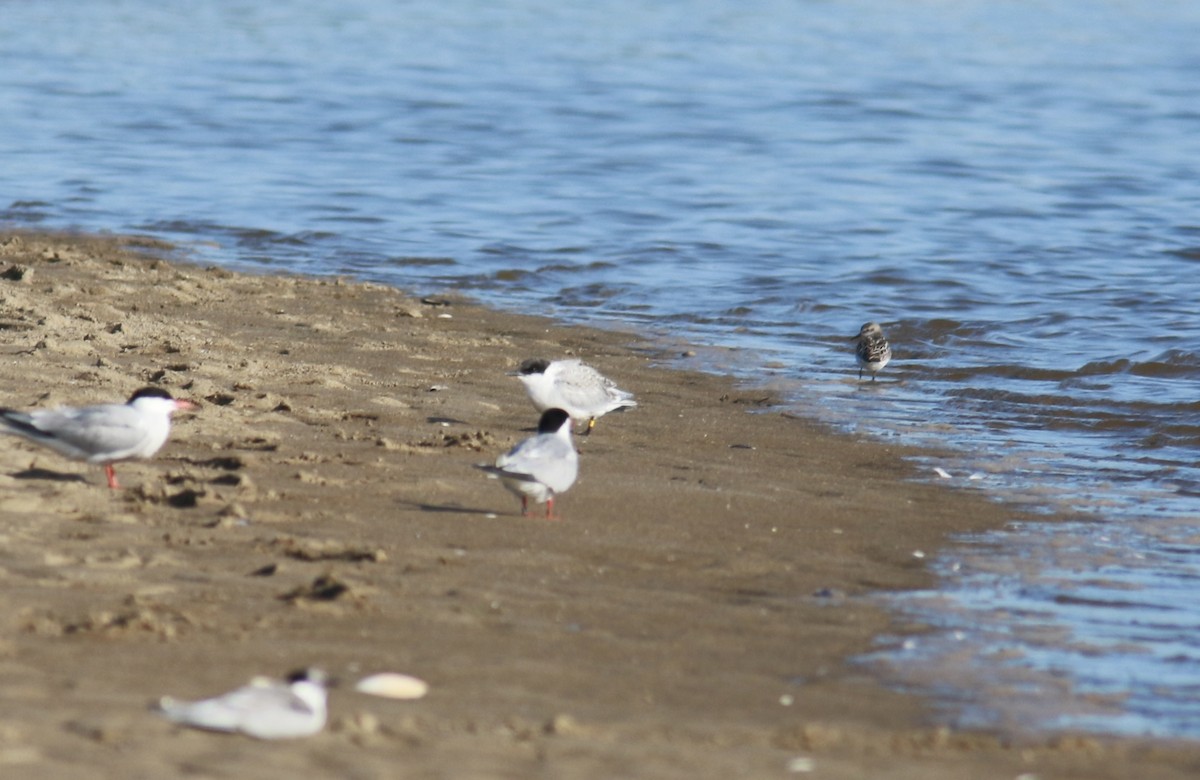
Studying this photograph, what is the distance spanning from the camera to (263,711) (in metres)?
4.32

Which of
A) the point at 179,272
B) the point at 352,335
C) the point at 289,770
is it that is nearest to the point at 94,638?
the point at 289,770

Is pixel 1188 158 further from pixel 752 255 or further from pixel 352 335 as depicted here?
pixel 352 335

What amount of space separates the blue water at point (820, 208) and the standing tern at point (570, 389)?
149 centimetres

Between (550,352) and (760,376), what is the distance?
143 centimetres

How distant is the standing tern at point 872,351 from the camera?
10469 millimetres

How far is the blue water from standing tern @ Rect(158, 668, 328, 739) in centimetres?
185

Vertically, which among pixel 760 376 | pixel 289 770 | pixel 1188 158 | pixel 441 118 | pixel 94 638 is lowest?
pixel 289 770

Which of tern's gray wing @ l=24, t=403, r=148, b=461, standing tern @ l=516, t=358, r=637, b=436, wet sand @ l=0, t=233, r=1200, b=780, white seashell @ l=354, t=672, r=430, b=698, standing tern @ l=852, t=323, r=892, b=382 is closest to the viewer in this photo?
wet sand @ l=0, t=233, r=1200, b=780

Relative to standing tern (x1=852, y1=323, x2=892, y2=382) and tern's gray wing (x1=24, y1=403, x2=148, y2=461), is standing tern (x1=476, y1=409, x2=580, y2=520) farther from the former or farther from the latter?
standing tern (x1=852, y1=323, x2=892, y2=382)

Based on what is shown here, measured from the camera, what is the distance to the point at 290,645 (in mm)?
5117

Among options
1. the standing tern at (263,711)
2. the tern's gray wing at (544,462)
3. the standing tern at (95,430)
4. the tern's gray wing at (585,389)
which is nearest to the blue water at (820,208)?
the tern's gray wing at (585,389)

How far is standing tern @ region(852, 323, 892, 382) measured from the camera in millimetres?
10469

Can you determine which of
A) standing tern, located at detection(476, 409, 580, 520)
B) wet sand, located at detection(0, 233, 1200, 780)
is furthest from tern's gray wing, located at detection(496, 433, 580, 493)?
wet sand, located at detection(0, 233, 1200, 780)

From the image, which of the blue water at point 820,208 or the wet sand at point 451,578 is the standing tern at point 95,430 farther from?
the blue water at point 820,208
